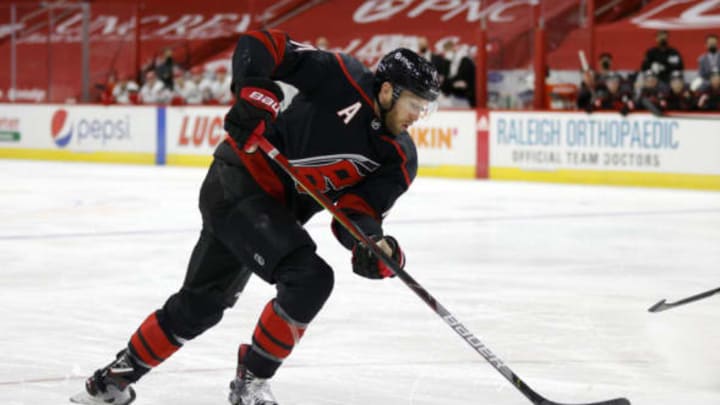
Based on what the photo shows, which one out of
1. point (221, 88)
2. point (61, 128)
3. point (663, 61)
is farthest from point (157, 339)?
point (61, 128)

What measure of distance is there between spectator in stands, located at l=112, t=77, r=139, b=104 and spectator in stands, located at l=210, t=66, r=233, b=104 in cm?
108

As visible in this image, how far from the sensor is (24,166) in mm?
15242

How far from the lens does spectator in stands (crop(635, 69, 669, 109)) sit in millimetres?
12445

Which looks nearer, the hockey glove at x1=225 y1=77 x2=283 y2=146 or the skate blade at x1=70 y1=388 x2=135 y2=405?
the hockey glove at x1=225 y1=77 x2=283 y2=146

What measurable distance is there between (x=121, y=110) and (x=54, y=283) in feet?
34.3

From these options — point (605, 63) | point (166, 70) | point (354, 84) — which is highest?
point (354, 84)

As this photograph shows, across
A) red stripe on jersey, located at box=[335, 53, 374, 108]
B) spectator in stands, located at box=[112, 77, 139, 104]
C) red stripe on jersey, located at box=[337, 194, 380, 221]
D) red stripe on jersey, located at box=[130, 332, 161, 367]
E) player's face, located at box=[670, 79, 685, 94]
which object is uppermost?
red stripe on jersey, located at box=[335, 53, 374, 108]

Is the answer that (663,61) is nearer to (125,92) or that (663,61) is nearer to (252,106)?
(125,92)

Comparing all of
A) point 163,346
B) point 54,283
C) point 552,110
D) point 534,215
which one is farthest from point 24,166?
point 163,346

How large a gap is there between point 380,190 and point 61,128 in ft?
45.5

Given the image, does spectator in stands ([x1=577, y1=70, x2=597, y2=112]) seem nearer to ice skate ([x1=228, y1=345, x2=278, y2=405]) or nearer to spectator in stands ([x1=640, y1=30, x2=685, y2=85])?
spectator in stands ([x1=640, y1=30, x2=685, y2=85])

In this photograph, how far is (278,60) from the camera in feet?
11.0

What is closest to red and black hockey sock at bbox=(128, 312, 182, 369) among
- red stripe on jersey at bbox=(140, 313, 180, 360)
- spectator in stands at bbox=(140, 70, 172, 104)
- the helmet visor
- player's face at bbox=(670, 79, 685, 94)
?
red stripe on jersey at bbox=(140, 313, 180, 360)

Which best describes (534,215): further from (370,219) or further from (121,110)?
(121,110)
